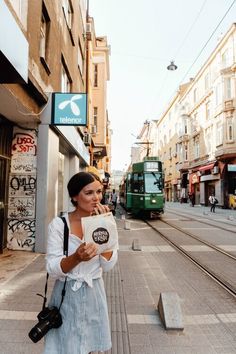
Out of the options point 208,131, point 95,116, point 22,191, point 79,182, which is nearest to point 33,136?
point 22,191

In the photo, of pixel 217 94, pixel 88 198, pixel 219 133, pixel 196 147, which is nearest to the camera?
pixel 88 198

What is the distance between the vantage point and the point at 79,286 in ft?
7.01

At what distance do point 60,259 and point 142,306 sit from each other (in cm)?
317

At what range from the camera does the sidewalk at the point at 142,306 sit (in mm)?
3594

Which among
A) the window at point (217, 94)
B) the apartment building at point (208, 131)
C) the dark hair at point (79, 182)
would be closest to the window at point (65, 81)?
the dark hair at point (79, 182)

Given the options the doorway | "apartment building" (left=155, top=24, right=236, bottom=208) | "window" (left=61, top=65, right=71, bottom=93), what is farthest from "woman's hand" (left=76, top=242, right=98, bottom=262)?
"apartment building" (left=155, top=24, right=236, bottom=208)

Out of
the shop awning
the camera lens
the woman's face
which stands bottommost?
the camera lens

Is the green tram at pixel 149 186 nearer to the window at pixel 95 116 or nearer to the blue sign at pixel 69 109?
the window at pixel 95 116

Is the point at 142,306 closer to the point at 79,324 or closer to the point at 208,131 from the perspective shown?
the point at 79,324

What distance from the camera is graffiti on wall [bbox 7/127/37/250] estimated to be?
8.73 m

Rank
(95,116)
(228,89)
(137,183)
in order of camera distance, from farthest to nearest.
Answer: (228,89), (95,116), (137,183)

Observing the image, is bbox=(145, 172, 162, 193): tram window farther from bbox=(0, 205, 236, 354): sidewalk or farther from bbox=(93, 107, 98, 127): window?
bbox=(0, 205, 236, 354): sidewalk

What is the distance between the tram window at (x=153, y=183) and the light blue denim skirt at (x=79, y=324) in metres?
16.5

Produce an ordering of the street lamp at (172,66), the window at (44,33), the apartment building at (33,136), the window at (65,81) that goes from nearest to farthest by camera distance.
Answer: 1. the apartment building at (33,136)
2. the window at (44,33)
3. the window at (65,81)
4. the street lamp at (172,66)
